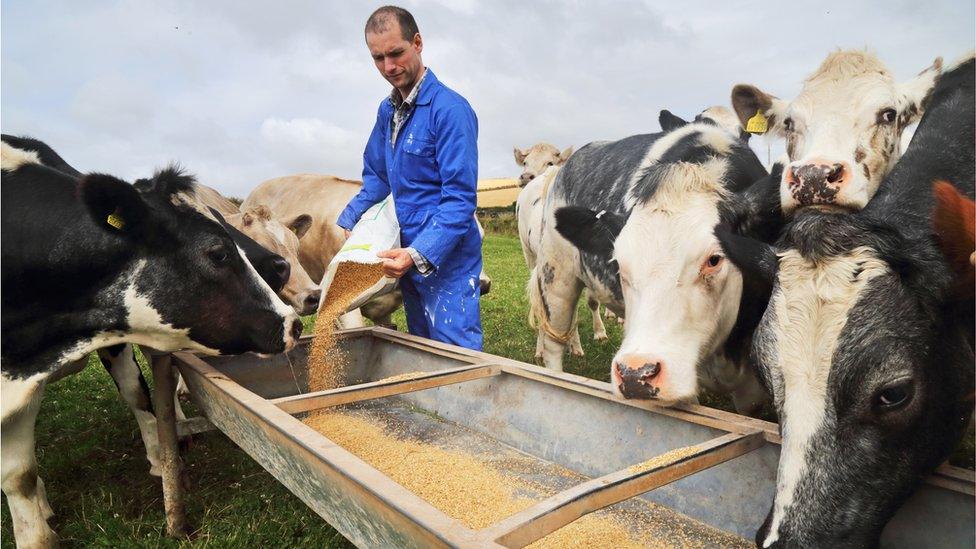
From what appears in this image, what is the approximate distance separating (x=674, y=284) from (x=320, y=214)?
4535 millimetres

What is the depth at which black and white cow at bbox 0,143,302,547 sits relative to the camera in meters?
2.65

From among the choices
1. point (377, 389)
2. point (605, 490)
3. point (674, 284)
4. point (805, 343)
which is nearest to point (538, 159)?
point (674, 284)

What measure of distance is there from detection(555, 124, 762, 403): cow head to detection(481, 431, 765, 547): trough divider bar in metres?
0.41

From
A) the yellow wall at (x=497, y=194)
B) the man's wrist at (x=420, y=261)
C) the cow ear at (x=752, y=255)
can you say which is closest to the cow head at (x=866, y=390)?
the cow ear at (x=752, y=255)

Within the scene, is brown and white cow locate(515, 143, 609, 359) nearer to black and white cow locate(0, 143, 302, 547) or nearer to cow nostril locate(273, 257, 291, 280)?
cow nostril locate(273, 257, 291, 280)

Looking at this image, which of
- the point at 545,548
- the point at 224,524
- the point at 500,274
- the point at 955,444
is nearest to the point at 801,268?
the point at 955,444

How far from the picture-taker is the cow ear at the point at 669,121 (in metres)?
5.16

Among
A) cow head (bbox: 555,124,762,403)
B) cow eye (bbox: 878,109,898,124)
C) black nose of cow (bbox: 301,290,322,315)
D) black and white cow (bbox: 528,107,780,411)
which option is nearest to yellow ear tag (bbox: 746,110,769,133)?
black and white cow (bbox: 528,107,780,411)

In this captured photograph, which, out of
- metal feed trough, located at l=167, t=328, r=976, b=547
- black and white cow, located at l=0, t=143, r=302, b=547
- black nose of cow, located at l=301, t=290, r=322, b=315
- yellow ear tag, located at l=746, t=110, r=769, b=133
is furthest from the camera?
black nose of cow, located at l=301, t=290, r=322, b=315

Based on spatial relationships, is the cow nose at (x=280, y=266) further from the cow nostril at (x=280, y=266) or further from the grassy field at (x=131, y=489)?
the grassy field at (x=131, y=489)

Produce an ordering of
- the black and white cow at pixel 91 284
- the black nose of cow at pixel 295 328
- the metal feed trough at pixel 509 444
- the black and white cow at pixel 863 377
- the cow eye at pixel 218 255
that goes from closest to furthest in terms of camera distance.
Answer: the metal feed trough at pixel 509 444
the black and white cow at pixel 863 377
the black and white cow at pixel 91 284
the cow eye at pixel 218 255
the black nose of cow at pixel 295 328

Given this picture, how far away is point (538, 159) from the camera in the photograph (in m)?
14.6

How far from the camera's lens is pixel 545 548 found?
2375mm

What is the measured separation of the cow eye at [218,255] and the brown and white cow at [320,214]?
98.7 inches
